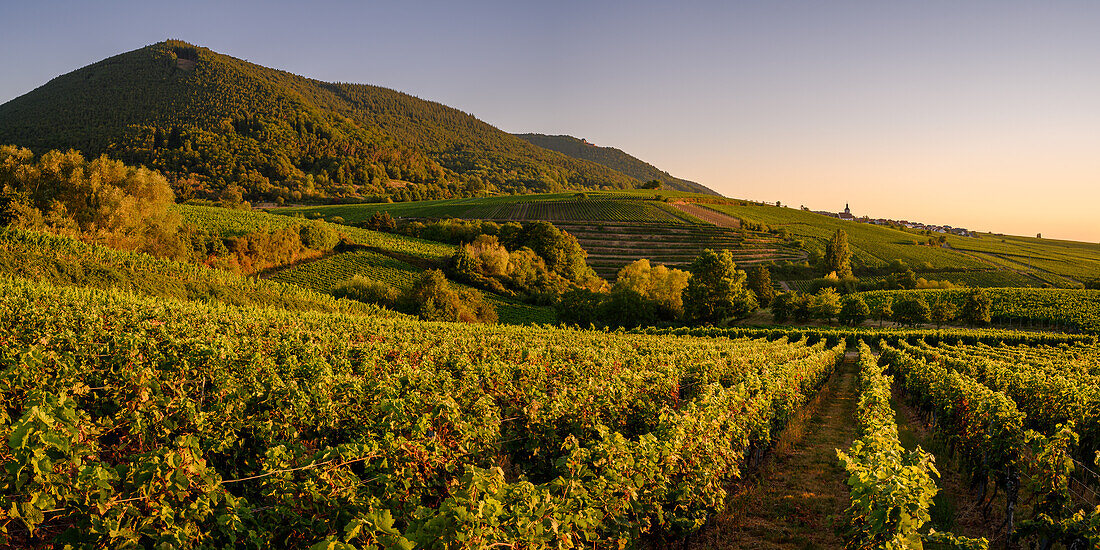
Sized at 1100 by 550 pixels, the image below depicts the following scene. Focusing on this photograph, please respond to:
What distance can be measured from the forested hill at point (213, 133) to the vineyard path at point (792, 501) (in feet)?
376

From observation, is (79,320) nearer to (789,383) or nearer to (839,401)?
(789,383)

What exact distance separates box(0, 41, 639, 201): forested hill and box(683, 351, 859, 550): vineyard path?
114461 mm

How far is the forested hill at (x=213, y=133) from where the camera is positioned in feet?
376

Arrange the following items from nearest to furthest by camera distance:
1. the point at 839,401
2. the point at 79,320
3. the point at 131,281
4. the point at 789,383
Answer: the point at 79,320
the point at 789,383
the point at 839,401
the point at 131,281

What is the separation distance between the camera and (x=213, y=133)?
5010 inches

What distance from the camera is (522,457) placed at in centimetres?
876

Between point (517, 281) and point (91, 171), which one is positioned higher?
point (91, 171)

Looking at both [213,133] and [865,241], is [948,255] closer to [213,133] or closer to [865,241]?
[865,241]

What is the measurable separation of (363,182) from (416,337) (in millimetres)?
141649

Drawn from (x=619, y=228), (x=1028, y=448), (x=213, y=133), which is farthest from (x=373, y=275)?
(x=213, y=133)

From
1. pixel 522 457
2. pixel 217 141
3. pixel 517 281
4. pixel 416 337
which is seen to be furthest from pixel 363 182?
pixel 522 457

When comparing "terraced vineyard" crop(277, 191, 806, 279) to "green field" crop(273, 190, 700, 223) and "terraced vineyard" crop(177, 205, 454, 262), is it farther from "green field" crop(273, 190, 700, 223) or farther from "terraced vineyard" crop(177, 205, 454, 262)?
"terraced vineyard" crop(177, 205, 454, 262)

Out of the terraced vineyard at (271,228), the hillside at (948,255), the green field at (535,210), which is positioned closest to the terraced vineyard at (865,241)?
the hillside at (948,255)

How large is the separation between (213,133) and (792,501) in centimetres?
15334
